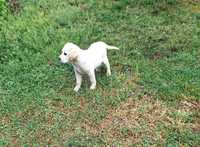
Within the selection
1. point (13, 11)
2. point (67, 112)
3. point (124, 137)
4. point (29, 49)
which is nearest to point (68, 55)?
point (67, 112)

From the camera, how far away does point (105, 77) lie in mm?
6277

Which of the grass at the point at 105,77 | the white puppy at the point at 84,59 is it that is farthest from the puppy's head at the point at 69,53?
the grass at the point at 105,77

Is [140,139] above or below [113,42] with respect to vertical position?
below

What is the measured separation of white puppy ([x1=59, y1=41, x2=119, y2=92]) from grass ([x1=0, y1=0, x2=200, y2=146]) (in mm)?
222

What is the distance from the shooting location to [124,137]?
5258 millimetres

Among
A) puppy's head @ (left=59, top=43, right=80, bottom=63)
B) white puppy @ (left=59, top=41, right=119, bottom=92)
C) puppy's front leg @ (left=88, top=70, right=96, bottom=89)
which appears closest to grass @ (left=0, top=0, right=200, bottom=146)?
puppy's front leg @ (left=88, top=70, right=96, bottom=89)

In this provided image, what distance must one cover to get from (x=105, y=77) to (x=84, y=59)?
2.26 feet

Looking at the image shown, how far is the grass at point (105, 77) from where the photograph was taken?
17.6ft

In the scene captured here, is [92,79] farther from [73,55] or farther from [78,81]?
[73,55]

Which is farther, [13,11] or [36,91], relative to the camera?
[13,11]

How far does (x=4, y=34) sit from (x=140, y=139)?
3.55 meters

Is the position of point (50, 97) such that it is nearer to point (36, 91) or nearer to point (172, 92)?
point (36, 91)

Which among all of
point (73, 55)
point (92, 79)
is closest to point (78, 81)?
point (92, 79)

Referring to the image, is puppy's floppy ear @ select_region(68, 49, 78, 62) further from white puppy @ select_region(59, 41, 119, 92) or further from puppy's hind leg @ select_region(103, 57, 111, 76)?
puppy's hind leg @ select_region(103, 57, 111, 76)
